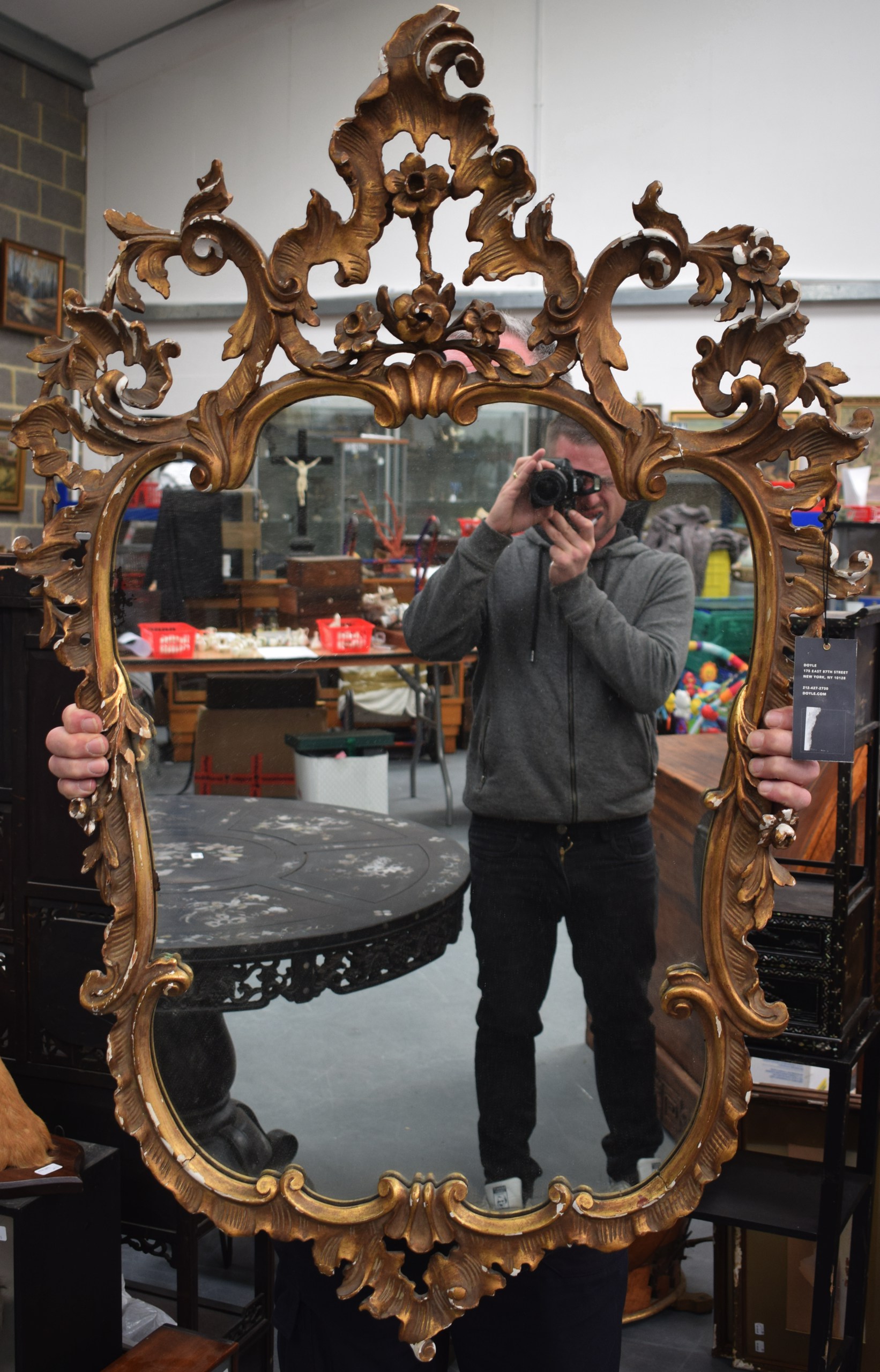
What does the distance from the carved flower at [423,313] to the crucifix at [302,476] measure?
173 mm

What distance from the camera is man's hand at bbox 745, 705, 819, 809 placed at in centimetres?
116

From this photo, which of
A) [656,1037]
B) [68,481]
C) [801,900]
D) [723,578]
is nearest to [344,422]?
[68,481]

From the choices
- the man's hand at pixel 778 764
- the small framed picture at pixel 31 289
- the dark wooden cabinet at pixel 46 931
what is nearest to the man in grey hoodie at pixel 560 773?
the man's hand at pixel 778 764

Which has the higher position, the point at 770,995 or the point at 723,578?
the point at 723,578

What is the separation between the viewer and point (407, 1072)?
126cm

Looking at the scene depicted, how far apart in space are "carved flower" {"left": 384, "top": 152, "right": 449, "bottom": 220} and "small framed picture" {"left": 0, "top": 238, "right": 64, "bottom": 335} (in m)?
4.66

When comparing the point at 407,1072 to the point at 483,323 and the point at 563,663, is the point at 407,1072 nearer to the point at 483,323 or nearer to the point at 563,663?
the point at 563,663

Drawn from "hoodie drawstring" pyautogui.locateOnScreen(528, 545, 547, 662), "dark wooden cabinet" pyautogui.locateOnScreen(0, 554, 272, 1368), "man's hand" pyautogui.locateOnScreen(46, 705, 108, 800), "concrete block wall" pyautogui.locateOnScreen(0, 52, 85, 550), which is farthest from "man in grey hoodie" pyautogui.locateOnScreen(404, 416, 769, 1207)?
Result: "concrete block wall" pyautogui.locateOnScreen(0, 52, 85, 550)

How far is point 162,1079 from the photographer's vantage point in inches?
50.6

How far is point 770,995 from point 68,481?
1.22 m

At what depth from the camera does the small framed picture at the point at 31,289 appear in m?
5.36

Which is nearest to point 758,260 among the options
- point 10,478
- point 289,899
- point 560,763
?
point 560,763

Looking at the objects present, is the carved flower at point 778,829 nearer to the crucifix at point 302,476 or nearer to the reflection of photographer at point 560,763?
the reflection of photographer at point 560,763

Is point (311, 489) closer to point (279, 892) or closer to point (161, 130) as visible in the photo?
point (279, 892)
